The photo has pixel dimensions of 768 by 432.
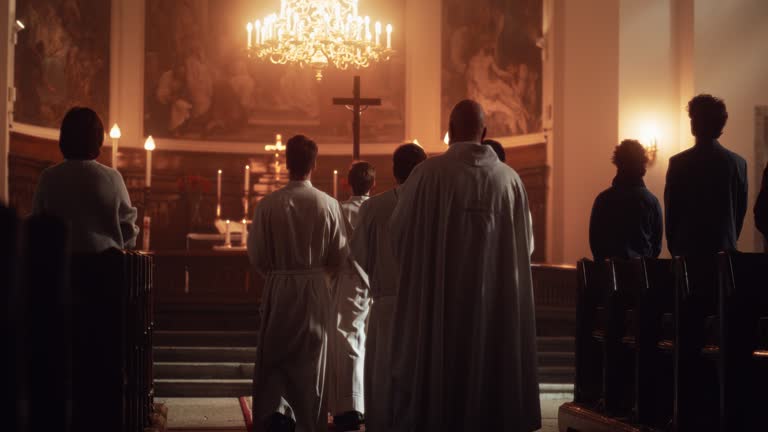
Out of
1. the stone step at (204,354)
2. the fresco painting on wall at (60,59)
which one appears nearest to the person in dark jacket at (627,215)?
the stone step at (204,354)

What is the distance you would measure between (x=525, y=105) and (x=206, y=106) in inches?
204

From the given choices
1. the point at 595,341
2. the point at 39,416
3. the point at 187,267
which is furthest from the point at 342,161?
the point at 39,416

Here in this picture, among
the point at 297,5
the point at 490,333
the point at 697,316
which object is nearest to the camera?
the point at 697,316

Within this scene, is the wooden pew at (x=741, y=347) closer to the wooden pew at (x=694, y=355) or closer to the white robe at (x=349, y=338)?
the wooden pew at (x=694, y=355)

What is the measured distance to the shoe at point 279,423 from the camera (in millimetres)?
5969

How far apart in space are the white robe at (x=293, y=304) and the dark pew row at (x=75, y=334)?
2.30 feet

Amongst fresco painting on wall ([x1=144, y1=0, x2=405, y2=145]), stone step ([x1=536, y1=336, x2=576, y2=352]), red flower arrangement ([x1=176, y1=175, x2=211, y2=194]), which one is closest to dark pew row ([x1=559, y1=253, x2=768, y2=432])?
stone step ([x1=536, y1=336, x2=576, y2=352])

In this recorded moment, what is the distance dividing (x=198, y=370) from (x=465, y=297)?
4.47 metres

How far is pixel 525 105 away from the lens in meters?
15.5

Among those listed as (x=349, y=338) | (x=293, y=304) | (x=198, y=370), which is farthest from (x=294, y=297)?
(x=198, y=370)

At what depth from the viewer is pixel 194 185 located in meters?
14.0

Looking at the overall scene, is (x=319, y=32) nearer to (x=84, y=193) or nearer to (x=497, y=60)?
(x=497, y=60)

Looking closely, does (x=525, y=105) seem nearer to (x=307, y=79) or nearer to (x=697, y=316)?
(x=307, y=79)

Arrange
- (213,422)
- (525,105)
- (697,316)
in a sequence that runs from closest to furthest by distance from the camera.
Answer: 1. (697,316)
2. (213,422)
3. (525,105)
